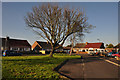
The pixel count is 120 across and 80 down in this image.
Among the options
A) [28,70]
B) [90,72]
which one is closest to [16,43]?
[28,70]

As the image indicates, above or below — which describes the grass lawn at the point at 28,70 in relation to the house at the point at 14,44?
below

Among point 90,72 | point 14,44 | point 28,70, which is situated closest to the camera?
point 28,70

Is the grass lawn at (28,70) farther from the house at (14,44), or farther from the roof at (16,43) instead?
the roof at (16,43)

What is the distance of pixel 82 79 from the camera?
8.18 metres

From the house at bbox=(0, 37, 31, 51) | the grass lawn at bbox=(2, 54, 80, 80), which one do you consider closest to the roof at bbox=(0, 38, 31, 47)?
the house at bbox=(0, 37, 31, 51)

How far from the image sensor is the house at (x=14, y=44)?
45428mm

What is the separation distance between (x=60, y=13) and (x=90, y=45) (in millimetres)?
54690

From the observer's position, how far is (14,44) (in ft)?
160

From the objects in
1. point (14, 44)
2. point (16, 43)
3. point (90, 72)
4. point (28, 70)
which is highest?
point (16, 43)

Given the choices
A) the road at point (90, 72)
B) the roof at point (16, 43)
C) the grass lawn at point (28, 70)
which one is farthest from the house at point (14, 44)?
the road at point (90, 72)

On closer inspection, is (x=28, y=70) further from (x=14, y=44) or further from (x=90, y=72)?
(x=14, y=44)

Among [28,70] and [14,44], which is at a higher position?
[14,44]

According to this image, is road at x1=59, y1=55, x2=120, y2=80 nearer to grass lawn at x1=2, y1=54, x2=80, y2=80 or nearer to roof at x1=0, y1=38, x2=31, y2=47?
grass lawn at x1=2, y1=54, x2=80, y2=80

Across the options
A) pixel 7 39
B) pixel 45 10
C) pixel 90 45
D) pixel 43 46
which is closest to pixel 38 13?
pixel 45 10
